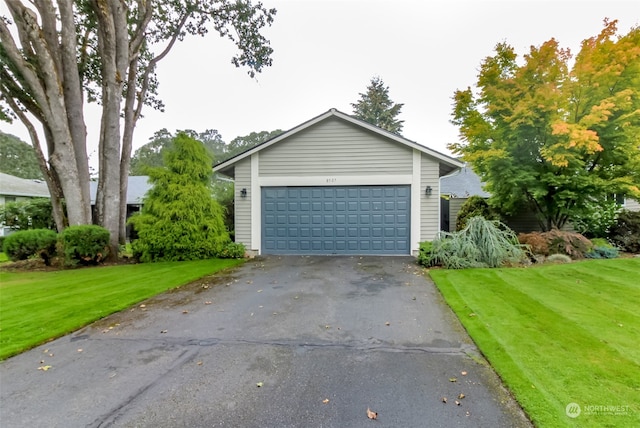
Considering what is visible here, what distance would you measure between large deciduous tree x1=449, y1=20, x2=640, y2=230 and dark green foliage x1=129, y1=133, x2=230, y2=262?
26.6ft

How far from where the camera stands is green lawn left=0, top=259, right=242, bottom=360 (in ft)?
13.2

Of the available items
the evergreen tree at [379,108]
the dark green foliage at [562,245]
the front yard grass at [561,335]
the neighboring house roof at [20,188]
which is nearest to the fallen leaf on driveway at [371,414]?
the front yard grass at [561,335]

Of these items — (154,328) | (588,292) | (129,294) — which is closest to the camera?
(154,328)

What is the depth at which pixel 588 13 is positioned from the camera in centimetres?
995

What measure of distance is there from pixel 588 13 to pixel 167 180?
14127mm

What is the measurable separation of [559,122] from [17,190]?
2667 centimetres

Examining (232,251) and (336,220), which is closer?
(232,251)

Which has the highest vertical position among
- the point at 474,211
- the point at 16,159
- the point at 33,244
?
the point at 16,159

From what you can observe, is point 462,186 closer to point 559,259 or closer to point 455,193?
point 455,193

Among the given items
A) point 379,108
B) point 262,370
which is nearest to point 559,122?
point 262,370

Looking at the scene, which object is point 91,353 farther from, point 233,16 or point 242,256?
→ point 233,16

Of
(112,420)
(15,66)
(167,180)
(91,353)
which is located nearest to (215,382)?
(112,420)

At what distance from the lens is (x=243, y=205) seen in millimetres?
10312

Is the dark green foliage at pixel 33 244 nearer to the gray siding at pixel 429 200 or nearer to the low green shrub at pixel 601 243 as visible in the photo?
the gray siding at pixel 429 200
